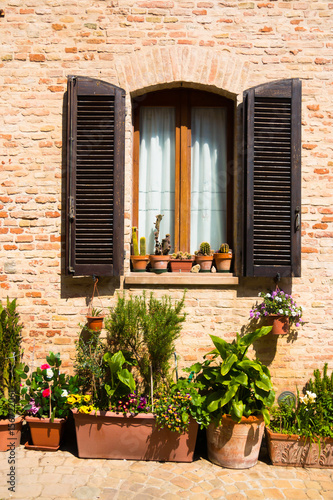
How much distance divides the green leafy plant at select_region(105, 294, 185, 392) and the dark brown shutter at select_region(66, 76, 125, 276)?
0.46m

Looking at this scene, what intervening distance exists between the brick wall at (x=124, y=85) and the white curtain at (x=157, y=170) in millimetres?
467

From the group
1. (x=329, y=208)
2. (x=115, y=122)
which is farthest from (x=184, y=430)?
(x=115, y=122)

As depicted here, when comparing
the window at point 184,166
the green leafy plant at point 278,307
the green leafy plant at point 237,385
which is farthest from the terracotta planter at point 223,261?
the green leafy plant at point 237,385

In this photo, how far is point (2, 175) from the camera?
457cm

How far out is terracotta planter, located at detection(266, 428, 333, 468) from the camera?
12.7ft

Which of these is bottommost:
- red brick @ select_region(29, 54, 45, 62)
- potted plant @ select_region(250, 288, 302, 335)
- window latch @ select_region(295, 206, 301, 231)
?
potted plant @ select_region(250, 288, 302, 335)

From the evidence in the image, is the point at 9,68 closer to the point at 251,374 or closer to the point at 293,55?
the point at 293,55

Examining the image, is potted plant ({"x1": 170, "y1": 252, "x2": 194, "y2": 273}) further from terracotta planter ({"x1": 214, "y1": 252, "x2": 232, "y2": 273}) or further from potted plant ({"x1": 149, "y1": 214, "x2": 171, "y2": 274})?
terracotta planter ({"x1": 214, "y1": 252, "x2": 232, "y2": 273})

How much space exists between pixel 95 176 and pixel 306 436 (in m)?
3.15

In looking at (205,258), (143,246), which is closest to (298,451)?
(205,258)

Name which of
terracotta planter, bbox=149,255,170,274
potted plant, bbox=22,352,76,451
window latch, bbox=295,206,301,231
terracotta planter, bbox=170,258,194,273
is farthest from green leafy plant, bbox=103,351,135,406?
window latch, bbox=295,206,301,231

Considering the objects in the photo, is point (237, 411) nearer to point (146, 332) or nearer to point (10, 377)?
point (146, 332)

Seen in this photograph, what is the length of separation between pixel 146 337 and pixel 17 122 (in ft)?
8.52

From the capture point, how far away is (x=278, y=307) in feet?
14.1
